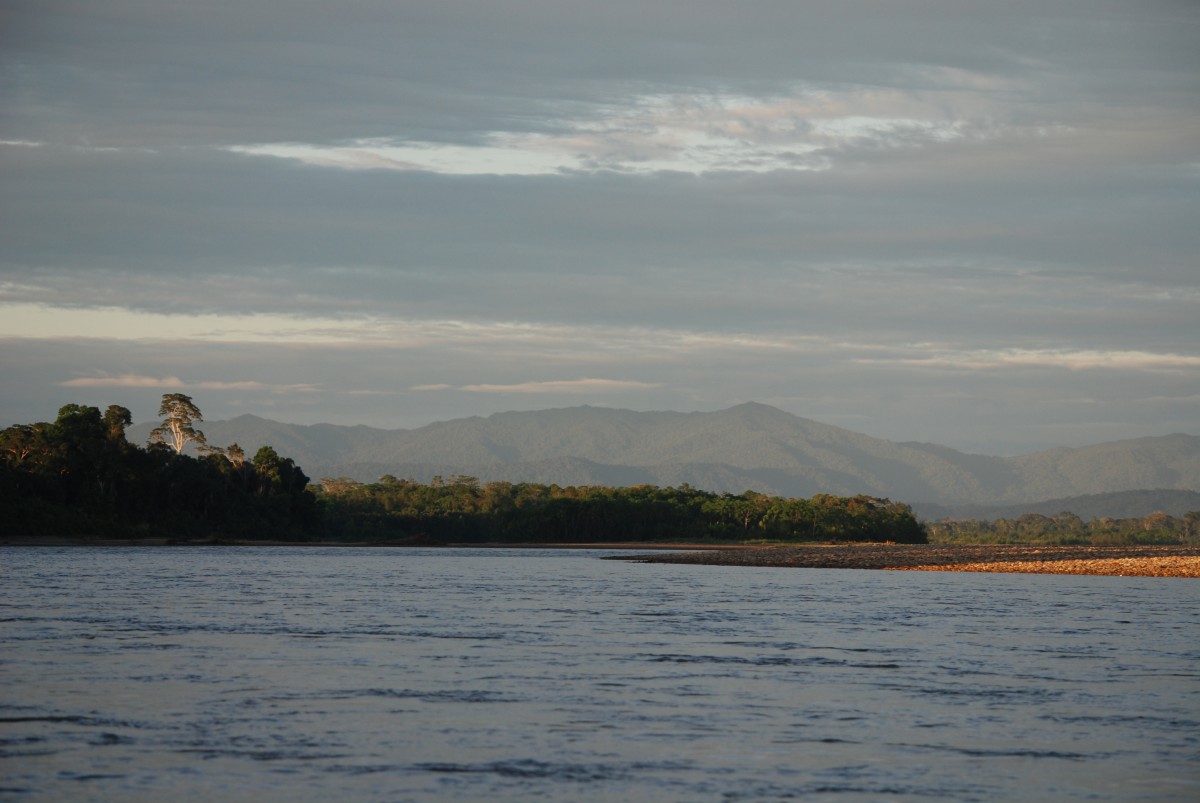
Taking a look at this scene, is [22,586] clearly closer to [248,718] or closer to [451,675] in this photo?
[451,675]

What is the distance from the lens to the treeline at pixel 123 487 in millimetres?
153750

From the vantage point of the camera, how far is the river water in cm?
1842

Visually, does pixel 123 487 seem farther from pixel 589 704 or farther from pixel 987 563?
pixel 589 704

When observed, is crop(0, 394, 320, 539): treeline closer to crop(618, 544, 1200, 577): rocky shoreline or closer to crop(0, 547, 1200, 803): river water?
crop(618, 544, 1200, 577): rocky shoreline

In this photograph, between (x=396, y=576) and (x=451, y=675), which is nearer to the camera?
(x=451, y=675)

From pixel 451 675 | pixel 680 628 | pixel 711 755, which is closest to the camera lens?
pixel 711 755

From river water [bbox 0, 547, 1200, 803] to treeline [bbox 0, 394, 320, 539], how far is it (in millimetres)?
111870

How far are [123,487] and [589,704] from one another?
15390 cm

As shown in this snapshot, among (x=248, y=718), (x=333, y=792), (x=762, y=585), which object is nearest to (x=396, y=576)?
(x=762, y=585)

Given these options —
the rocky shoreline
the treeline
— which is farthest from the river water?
the treeline

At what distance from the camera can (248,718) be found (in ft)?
75.2

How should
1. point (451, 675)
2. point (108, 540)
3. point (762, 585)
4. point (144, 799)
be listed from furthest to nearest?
point (108, 540)
point (762, 585)
point (451, 675)
point (144, 799)

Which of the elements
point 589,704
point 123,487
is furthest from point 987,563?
point 123,487

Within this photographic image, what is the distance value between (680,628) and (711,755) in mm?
23103
